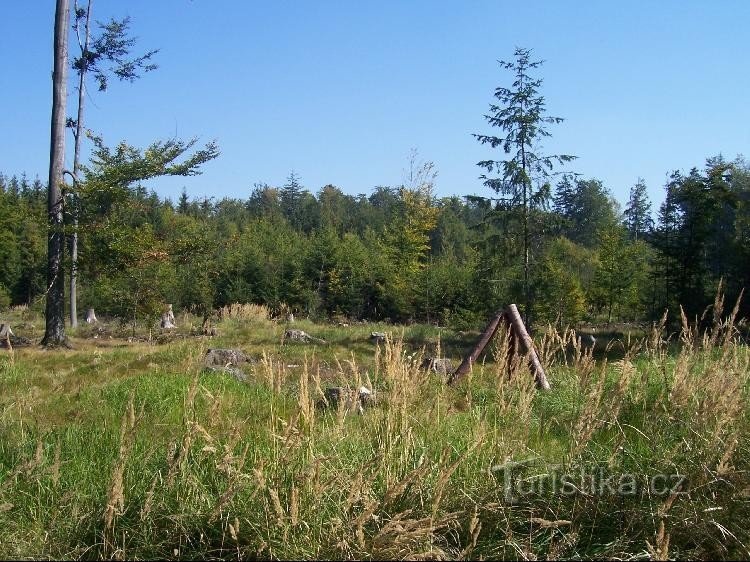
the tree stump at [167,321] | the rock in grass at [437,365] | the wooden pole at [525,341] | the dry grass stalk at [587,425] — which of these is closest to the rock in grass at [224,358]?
the rock in grass at [437,365]

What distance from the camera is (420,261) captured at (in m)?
36.3

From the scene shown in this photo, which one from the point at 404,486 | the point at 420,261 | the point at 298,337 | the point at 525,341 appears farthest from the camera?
the point at 420,261

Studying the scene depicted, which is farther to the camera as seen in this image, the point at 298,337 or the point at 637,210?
the point at 637,210

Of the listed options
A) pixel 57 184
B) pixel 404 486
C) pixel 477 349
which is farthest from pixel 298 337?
pixel 404 486

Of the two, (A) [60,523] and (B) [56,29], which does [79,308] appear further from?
(A) [60,523]

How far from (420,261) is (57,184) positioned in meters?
26.8

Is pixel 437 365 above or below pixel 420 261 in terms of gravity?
below

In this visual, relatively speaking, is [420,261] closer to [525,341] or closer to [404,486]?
[525,341]

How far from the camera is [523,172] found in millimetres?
15375

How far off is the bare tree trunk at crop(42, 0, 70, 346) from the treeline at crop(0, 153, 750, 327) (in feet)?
1.34

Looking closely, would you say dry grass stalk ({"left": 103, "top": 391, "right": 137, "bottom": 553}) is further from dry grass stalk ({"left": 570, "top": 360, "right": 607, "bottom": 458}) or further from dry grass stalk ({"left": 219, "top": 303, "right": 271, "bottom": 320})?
dry grass stalk ({"left": 219, "top": 303, "right": 271, "bottom": 320})

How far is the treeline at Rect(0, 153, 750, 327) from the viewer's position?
11984 millimetres

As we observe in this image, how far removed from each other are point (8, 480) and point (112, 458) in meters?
0.45

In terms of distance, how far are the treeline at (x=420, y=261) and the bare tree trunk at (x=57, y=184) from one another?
1.34 ft
